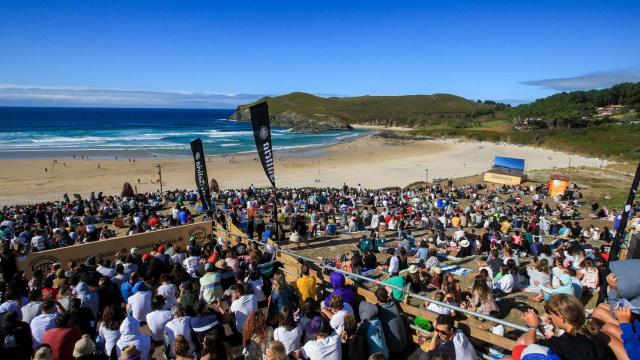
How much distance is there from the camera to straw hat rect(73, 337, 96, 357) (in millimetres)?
4531

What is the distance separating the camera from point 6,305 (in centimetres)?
577

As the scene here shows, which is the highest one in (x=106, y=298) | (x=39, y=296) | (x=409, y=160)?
(x=39, y=296)

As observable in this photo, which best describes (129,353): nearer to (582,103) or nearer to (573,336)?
(573,336)

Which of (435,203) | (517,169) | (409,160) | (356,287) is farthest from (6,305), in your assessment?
(409,160)

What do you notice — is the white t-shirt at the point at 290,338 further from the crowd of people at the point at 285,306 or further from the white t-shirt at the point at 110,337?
the white t-shirt at the point at 110,337

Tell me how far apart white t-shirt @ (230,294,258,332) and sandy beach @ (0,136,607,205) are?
31156mm

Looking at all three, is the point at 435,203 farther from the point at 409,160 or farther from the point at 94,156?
the point at 94,156

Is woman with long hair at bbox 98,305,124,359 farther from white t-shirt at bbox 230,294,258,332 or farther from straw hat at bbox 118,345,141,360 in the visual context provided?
white t-shirt at bbox 230,294,258,332

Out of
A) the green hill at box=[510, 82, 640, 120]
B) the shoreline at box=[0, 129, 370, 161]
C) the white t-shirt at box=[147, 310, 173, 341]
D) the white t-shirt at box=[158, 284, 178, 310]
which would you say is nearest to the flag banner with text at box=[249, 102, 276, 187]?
the white t-shirt at box=[158, 284, 178, 310]

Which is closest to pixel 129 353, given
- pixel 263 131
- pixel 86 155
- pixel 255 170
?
pixel 263 131

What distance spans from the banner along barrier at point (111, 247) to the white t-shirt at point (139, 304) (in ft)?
16.2

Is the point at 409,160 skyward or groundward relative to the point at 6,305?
groundward

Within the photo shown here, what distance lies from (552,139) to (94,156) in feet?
265

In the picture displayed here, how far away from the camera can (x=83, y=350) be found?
4.56 m
